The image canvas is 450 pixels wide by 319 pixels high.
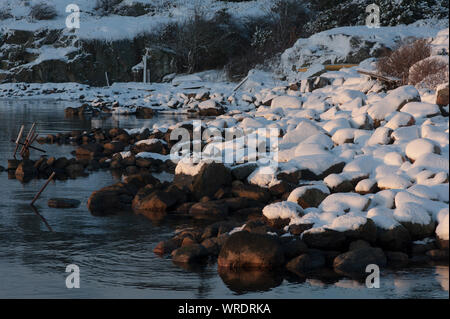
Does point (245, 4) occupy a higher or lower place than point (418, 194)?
higher

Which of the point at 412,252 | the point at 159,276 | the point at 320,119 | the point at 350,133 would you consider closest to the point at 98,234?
the point at 159,276

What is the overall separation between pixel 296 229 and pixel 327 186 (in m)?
3.25

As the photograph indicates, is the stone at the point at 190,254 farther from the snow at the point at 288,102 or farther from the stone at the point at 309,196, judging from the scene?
the snow at the point at 288,102

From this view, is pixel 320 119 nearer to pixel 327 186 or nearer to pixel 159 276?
pixel 327 186

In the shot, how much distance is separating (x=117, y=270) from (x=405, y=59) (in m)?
17.5

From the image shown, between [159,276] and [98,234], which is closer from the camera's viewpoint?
[159,276]

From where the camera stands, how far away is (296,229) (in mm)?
10570

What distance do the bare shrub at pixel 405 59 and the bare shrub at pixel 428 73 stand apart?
67.3 inches

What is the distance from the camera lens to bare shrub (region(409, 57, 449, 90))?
20094mm

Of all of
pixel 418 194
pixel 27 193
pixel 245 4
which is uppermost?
pixel 245 4

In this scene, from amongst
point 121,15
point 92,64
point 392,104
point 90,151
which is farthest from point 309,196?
point 121,15

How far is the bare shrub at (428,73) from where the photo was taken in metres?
20.1

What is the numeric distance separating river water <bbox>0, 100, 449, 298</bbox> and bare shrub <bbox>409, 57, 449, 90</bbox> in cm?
1057
